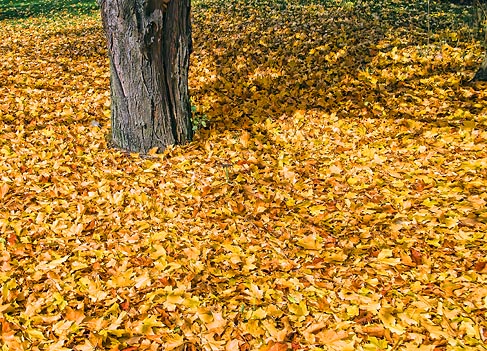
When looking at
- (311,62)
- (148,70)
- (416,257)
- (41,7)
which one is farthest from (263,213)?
(41,7)

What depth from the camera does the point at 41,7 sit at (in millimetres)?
13422

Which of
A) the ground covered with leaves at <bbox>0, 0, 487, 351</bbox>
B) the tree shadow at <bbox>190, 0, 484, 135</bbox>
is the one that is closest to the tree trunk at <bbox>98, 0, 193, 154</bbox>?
the ground covered with leaves at <bbox>0, 0, 487, 351</bbox>

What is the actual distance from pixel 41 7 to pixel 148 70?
37.5 ft

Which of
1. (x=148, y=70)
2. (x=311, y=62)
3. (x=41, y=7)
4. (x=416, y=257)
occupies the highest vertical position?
(x=41, y=7)

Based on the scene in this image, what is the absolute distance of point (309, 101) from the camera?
5469mm

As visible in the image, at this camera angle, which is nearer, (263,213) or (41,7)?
(263,213)

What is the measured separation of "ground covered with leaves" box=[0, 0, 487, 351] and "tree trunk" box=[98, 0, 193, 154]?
0.21 metres

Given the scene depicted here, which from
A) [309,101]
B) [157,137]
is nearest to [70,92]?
[157,137]

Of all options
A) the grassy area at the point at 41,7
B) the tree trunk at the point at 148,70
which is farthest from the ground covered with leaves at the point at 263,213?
the grassy area at the point at 41,7

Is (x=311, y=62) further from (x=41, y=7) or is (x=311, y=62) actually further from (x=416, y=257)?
(x=41, y=7)

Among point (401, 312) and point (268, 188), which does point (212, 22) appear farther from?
point (401, 312)

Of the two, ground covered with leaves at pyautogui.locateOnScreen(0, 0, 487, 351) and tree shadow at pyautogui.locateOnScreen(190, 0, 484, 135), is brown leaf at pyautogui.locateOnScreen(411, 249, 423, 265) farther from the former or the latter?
tree shadow at pyautogui.locateOnScreen(190, 0, 484, 135)

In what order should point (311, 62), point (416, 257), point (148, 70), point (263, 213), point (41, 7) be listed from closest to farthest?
point (416, 257)
point (263, 213)
point (148, 70)
point (311, 62)
point (41, 7)

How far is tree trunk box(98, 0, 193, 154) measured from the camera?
3.89 m
